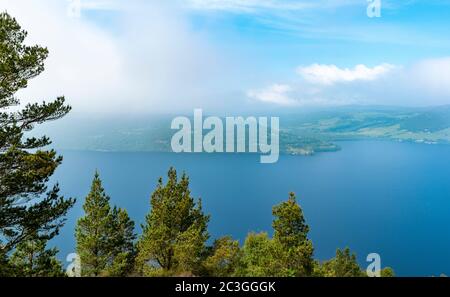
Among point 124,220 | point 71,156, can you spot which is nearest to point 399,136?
point 71,156

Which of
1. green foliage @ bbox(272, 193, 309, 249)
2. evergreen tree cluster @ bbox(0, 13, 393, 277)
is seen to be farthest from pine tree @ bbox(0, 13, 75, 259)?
green foliage @ bbox(272, 193, 309, 249)

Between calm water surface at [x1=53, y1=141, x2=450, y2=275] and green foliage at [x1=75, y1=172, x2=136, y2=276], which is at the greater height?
calm water surface at [x1=53, y1=141, x2=450, y2=275]

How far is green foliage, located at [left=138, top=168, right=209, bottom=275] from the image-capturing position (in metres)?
13.5

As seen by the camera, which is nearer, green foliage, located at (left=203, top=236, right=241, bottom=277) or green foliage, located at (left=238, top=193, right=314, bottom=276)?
green foliage, located at (left=238, top=193, right=314, bottom=276)

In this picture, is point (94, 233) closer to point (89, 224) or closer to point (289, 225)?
point (89, 224)

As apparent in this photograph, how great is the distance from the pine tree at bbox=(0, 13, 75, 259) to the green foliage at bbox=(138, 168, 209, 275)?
4.59 metres

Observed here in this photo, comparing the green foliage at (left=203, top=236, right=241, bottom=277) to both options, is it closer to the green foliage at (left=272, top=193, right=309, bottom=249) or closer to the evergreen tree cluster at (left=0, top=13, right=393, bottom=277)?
the evergreen tree cluster at (left=0, top=13, right=393, bottom=277)

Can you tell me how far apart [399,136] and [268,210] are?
10175 centimetres

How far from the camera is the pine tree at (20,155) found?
8.82 metres

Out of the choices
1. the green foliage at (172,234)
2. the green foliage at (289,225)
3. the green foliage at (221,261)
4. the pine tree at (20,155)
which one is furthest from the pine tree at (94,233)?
the green foliage at (289,225)

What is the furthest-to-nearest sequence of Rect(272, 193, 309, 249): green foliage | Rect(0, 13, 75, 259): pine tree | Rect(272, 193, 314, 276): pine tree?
Rect(272, 193, 309, 249): green foliage < Rect(272, 193, 314, 276): pine tree < Rect(0, 13, 75, 259): pine tree

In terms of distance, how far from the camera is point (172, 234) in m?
14.2

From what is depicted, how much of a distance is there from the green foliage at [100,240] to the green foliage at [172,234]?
1.12 meters
